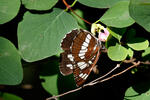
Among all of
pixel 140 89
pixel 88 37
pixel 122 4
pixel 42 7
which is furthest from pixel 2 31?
pixel 140 89

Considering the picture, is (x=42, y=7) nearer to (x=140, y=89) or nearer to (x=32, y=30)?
(x=32, y=30)

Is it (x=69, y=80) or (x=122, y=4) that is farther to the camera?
(x=69, y=80)

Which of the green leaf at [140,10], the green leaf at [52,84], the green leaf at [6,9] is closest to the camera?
the green leaf at [140,10]

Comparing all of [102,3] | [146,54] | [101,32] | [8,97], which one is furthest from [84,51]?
[8,97]

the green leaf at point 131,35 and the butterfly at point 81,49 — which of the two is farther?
the green leaf at point 131,35

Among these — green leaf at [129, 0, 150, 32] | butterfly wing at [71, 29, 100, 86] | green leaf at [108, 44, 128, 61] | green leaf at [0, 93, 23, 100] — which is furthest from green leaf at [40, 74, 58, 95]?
green leaf at [129, 0, 150, 32]

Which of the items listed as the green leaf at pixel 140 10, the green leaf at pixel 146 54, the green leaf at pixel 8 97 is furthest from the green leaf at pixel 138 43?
the green leaf at pixel 8 97

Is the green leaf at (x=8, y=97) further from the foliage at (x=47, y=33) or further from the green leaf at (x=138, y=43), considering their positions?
the green leaf at (x=138, y=43)
